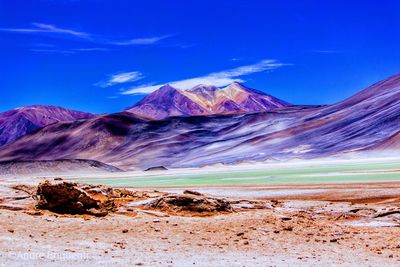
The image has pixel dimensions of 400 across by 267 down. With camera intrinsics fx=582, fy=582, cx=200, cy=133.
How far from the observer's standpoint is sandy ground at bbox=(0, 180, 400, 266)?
10.2 meters

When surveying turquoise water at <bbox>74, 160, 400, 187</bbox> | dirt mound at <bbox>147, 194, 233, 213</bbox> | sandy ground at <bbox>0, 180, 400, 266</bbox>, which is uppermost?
turquoise water at <bbox>74, 160, 400, 187</bbox>

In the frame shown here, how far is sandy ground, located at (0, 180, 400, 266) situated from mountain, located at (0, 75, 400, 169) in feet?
274

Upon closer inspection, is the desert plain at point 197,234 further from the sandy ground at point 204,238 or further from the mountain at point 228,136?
the mountain at point 228,136

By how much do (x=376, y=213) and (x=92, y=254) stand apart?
9254 mm

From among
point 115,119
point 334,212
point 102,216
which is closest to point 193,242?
point 102,216

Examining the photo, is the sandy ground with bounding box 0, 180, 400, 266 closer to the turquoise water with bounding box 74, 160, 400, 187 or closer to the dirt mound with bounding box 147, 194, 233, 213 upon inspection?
the dirt mound with bounding box 147, 194, 233, 213

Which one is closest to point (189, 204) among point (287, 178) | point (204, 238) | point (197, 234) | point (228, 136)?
point (197, 234)

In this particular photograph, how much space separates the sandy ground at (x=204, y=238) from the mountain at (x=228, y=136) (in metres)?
83.6

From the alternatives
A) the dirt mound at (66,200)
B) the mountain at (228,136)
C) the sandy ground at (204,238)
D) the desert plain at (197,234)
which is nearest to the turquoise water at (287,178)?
the desert plain at (197,234)

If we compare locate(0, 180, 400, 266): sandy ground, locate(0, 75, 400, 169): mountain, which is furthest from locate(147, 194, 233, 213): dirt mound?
locate(0, 75, 400, 169): mountain

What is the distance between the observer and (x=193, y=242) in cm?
1232

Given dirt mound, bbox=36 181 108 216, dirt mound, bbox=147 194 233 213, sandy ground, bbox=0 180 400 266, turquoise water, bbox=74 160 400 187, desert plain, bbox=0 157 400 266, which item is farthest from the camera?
turquoise water, bbox=74 160 400 187

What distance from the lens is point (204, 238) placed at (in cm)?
1277

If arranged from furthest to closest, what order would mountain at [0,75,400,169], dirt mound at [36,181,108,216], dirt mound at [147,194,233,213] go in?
mountain at [0,75,400,169], dirt mound at [147,194,233,213], dirt mound at [36,181,108,216]
